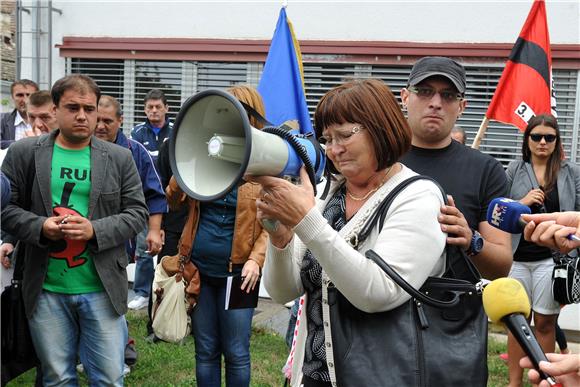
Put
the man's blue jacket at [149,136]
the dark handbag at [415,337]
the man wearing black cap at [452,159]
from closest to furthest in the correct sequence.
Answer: the dark handbag at [415,337] → the man wearing black cap at [452,159] → the man's blue jacket at [149,136]

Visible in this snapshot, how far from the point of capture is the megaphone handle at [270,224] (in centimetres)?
194

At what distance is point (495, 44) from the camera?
24.7 feet

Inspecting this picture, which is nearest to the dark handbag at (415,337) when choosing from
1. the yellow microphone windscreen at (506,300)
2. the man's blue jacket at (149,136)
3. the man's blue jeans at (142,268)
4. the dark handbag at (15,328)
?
the yellow microphone windscreen at (506,300)

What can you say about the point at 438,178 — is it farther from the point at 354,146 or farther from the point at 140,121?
the point at 140,121

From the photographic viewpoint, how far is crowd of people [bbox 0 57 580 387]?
183 cm

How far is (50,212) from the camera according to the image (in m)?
3.27

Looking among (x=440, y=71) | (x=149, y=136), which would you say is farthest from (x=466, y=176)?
(x=149, y=136)

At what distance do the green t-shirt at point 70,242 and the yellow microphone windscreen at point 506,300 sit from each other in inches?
91.3

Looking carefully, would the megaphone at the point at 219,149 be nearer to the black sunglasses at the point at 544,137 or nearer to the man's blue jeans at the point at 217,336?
the man's blue jeans at the point at 217,336

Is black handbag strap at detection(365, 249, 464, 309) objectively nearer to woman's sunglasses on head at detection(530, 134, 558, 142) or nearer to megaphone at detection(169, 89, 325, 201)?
megaphone at detection(169, 89, 325, 201)

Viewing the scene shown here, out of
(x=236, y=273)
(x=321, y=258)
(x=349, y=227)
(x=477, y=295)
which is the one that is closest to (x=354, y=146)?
(x=349, y=227)

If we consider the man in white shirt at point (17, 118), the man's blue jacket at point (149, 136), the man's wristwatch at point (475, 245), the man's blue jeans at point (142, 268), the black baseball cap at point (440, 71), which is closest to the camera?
the man's wristwatch at point (475, 245)

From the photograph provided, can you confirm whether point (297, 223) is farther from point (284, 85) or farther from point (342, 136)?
point (284, 85)

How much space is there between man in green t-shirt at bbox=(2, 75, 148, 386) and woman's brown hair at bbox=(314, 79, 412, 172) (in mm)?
1732
